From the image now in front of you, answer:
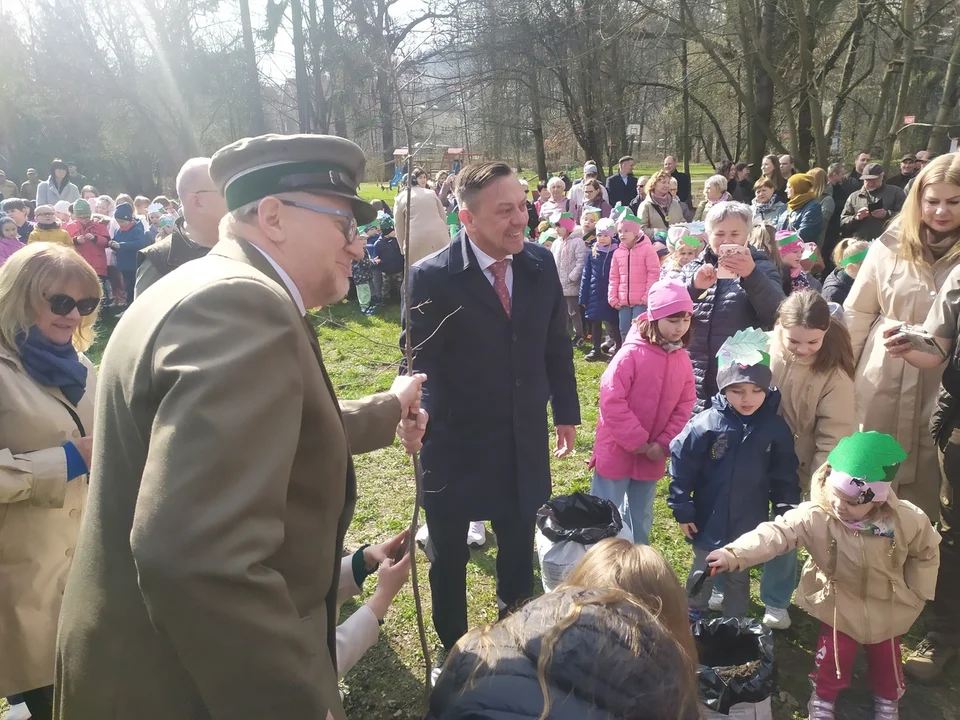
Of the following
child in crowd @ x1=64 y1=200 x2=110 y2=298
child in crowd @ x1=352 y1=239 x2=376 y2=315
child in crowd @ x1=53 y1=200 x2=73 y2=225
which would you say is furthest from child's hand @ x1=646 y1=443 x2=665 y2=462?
child in crowd @ x1=53 y1=200 x2=73 y2=225

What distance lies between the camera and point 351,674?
Answer: 301 centimetres

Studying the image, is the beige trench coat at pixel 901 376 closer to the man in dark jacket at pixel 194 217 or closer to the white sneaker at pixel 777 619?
the white sneaker at pixel 777 619

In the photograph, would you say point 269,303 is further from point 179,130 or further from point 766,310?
point 179,130

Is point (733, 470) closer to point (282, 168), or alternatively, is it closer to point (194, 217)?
point (282, 168)

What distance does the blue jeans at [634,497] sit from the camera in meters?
3.60

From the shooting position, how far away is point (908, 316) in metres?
2.99

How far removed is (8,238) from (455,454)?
29.2ft

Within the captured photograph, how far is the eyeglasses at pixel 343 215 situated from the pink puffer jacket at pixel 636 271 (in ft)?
18.2

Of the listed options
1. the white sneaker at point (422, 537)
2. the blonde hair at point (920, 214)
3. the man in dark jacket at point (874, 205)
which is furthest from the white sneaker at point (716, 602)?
the man in dark jacket at point (874, 205)

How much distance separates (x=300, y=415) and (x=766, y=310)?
3.61 metres

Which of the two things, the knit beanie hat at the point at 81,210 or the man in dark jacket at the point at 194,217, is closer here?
the man in dark jacket at the point at 194,217

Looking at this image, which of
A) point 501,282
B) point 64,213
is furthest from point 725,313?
point 64,213

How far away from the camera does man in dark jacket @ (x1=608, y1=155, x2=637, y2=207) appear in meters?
12.0

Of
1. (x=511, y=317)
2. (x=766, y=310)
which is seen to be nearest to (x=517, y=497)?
(x=511, y=317)
